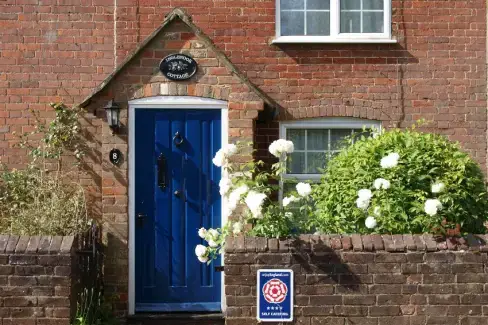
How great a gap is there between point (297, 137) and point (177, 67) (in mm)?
1942

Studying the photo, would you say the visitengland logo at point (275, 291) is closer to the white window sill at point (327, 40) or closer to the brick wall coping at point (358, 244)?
the brick wall coping at point (358, 244)

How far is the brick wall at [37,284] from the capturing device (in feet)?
22.9

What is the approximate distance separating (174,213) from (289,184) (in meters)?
1.59

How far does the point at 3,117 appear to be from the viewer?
943 cm

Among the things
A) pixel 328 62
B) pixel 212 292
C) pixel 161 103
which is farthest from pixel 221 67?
pixel 212 292

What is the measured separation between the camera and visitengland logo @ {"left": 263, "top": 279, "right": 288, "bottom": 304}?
6754 mm

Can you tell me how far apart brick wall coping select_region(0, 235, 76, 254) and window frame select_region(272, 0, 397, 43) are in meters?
3.99

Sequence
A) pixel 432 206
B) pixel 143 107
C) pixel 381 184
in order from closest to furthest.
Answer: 1. pixel 432 206
2. pixel 381 184
3. pixel 143 107

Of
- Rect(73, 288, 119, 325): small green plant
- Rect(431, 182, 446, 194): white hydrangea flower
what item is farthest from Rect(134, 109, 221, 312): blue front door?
Rect(431, 182, 446, 194): white hydrangea flower

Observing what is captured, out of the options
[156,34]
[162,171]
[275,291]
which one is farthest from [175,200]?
[275,291]

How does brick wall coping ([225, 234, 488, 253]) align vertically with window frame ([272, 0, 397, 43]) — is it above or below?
below

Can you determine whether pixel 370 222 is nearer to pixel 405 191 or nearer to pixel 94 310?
pixel 405 191

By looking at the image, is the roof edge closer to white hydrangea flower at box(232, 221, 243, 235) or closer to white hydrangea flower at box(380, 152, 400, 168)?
white hydrangea flower at box(232, 221, 243, 235)

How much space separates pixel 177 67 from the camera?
8.73 meters
